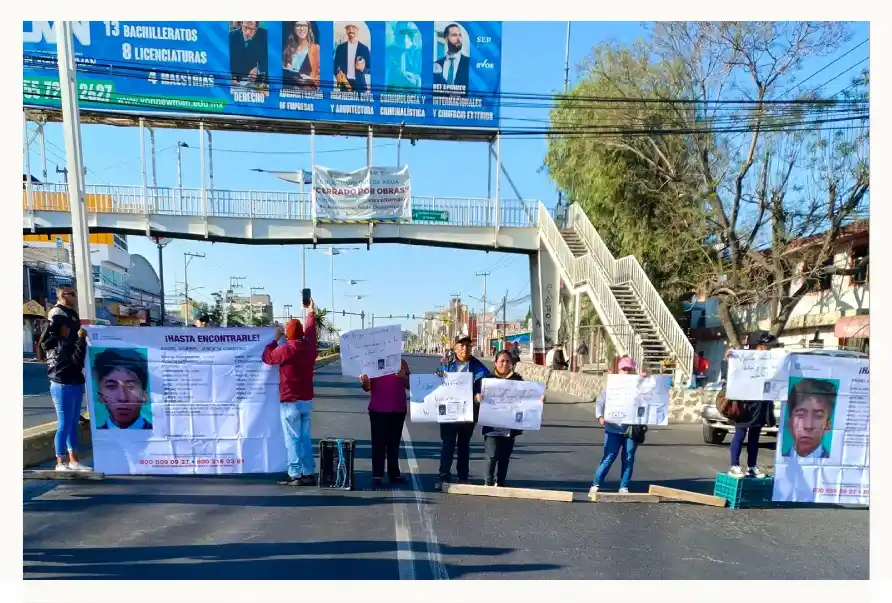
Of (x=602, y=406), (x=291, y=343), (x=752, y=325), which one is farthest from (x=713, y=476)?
(x=752, y=325)

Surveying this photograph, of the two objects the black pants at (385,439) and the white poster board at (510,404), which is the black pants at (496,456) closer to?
the white poster board at (510,404)

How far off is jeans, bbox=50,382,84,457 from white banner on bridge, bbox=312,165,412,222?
588 inches

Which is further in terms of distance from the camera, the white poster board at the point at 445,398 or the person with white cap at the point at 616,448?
the white poster board at the point at 445,398

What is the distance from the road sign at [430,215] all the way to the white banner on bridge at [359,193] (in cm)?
68

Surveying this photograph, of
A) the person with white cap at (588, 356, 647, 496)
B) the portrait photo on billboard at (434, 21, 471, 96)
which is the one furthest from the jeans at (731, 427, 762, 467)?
the portrait photo on billboard at (434, 21, 471, 96)

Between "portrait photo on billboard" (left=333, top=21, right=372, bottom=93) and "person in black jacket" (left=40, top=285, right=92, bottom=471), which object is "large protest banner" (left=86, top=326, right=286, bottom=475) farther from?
"portrait photo on billboard" (left=333, top=21, right=372, bottom=93)

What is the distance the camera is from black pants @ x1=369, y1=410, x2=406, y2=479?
21.7 feet

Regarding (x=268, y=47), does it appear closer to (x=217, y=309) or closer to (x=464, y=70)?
(x=464, y=70)

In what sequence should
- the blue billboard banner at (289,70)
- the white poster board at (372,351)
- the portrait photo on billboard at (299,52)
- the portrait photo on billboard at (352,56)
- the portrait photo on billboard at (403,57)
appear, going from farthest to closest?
the portrait photo on billboard at (403,57), the portrait photo on billboard at (352,56), the portrait photo on billboard at (299,52), the blue billboard banner at (289,70), the white poster board at (372,351)

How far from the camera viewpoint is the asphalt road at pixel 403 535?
4332 millimetres

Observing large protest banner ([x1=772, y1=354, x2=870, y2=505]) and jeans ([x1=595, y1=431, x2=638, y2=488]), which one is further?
jeans ([x1=595, y1=431, x2=638, y2=488])

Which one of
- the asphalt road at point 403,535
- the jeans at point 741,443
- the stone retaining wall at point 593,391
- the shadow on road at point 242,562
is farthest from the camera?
the stone retaining wall at point 593,391

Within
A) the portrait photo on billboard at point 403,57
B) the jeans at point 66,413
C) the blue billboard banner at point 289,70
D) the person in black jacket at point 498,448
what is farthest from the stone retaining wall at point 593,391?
the portrait photo on billboard at point 403,57

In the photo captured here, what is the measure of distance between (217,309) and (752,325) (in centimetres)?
5472
